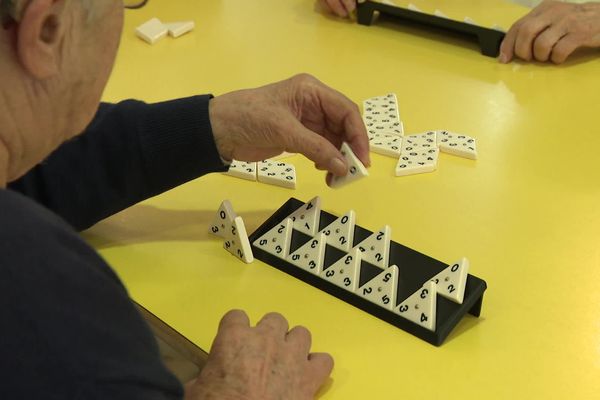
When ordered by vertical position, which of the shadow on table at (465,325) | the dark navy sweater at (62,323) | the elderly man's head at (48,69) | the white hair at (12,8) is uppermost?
the white hair at (12,8)

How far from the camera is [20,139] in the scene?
775mm

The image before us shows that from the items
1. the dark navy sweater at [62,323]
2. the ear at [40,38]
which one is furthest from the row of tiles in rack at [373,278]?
the ear at [40,38]

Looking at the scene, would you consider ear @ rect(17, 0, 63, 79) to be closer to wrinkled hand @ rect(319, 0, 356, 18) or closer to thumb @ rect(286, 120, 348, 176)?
thumb @ rect(286, 120, 348, 176)

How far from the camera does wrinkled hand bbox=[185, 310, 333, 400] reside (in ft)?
3.05

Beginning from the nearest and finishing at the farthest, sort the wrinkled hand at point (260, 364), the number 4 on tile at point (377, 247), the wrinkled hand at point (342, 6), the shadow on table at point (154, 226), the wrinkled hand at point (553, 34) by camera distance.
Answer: the wrinkled hand at point (260, 364), the number 4 on tile at point (377, 247), the shadow on table at point (154, 226), the wrinkled hand at point (553, 34), the wrinkled hand at point (342, 6)

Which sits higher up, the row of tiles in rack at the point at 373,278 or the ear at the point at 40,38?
the ear at the point at 40,38

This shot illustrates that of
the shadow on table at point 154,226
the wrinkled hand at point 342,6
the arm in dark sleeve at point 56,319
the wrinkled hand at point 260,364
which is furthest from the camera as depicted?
the wrinkled hand at point 342,6

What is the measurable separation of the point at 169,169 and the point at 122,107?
5.3 inches

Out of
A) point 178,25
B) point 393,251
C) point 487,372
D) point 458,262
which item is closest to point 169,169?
point 393,251

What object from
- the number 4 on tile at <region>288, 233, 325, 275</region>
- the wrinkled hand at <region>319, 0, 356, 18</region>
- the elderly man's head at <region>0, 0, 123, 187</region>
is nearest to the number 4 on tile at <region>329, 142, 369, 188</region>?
the number 4 on tile at <region>288, 233, 325, 275</region>

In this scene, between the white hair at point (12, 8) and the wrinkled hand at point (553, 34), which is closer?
the white hair at point (12, 8)

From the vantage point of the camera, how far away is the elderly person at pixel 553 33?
1698 mm

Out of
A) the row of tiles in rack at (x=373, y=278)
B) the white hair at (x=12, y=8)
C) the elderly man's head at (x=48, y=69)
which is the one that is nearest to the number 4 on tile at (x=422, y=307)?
the row of tiles in rack at (x=373, y=278)

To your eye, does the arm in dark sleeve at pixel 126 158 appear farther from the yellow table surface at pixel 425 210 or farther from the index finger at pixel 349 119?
the index finger at pixel 349 119
